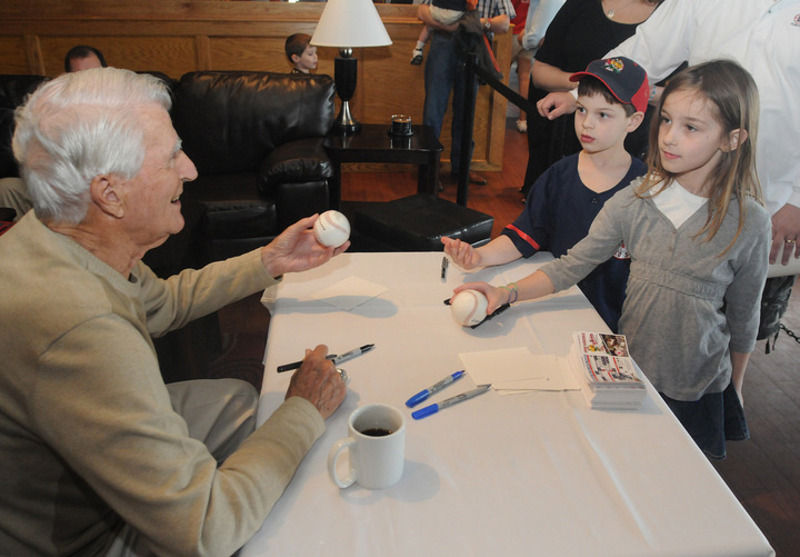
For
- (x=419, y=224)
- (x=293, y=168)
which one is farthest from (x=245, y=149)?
(x=419, y=224)

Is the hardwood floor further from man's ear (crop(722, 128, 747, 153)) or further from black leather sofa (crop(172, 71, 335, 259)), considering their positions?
man's ear (crop(722, 128, 747, 153))

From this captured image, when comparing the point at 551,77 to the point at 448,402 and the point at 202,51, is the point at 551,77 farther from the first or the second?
the point at 202,51

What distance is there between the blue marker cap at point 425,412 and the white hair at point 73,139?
640mm

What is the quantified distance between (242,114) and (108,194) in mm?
2613

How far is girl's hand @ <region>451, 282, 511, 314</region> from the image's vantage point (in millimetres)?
1408

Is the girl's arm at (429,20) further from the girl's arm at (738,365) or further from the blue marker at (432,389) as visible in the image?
the blue marker at (432,389)

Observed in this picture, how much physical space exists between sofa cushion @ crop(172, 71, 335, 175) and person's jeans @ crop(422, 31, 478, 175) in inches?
41.0

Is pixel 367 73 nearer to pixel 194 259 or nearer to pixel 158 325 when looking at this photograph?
pixel 194 259

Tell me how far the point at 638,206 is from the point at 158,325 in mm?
1178

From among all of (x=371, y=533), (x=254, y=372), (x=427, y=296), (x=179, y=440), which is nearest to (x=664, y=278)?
(x=427, y=296)

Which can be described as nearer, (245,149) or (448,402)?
(448,402)

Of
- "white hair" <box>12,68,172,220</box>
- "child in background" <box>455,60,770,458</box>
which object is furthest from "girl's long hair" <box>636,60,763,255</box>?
"white hair" <box>12,68,172,220</box>

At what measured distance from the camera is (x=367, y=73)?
4801 millimetres

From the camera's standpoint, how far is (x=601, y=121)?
5.40 ft
